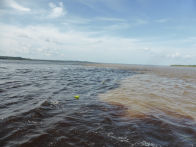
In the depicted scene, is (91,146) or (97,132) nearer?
(91,146)

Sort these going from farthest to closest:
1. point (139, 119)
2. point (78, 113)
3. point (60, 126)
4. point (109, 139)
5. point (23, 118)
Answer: point (78, 113)
point (139, 119)
point (23, 118)
point (60, 126)
point (109, 139)

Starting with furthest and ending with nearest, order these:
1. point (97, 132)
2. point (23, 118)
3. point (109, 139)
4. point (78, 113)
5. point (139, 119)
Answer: point (78, 113) < point (139, 119) < point (23, 118) < point (97, 132) < point (109, 139)

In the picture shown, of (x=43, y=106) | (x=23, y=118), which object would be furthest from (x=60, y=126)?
(x=43, y=106)

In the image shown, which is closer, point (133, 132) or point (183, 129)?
point (133, 132)

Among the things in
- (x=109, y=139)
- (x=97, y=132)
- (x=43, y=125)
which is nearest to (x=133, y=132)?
(x=109, y=139)

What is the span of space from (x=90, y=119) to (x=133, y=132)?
70.6 inches

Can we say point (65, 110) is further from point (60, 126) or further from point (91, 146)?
point (91, 146)

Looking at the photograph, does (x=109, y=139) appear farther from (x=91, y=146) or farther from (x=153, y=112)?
(x=153, y=112)

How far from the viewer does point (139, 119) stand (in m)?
5.34

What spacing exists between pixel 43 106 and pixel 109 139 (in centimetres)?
396

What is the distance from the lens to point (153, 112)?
244 inches

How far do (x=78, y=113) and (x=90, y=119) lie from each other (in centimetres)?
81

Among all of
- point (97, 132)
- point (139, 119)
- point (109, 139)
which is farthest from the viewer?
point (139, 119)

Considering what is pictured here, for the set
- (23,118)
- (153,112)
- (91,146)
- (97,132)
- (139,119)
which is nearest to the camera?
(91,146)
